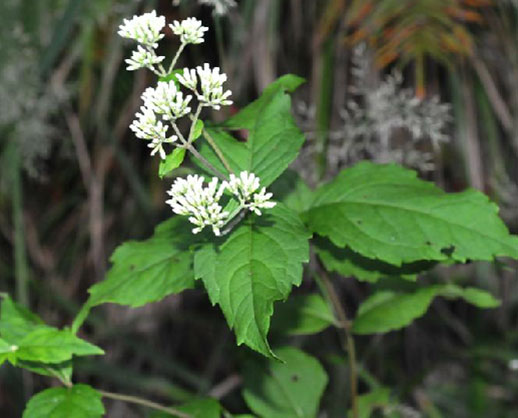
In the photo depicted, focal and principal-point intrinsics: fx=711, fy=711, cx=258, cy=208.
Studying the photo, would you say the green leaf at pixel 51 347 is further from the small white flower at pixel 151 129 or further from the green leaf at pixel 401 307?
the green leaf at pixel 401 307

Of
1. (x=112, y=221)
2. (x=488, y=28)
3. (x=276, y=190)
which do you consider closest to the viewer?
(x=276, y=190)

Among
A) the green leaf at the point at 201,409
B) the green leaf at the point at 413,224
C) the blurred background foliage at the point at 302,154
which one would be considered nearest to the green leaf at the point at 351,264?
the green leaf at the point at 413,224

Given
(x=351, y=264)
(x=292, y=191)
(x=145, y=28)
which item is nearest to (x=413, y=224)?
(x=351, y=264)

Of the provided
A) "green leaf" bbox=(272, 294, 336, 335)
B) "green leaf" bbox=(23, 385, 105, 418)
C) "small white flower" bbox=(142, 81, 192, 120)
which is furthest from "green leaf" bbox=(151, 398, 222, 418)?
"small white flower" bbox=(142, 81, 192, 120)

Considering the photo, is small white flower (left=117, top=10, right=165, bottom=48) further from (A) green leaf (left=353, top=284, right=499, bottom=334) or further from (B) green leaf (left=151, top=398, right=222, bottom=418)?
(A) green leaf (left=353, top=284, right=499, bottom=334)

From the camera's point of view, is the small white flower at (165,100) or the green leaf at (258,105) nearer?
the small white flower at (165,100)

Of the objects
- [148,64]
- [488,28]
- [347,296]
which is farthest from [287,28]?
[148,64]

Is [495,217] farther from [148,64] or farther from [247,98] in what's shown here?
[247,98]
